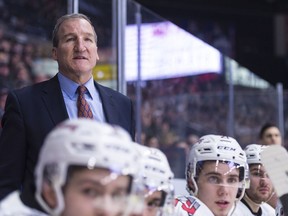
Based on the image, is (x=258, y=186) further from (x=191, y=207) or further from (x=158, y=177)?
(x=158, y=177)

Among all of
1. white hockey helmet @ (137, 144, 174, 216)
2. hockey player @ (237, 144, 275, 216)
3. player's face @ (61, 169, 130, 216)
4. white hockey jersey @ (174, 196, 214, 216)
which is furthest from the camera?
hockey player @ (237, 144, 275, 216)

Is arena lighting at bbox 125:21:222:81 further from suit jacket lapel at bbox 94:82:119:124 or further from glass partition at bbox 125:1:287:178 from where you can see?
suit jacket lapel at bbox 94:82:119:124

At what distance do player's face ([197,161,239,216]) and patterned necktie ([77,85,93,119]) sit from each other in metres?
0.59

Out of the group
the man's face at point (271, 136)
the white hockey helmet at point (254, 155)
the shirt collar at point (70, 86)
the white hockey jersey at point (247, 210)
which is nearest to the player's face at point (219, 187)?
the white hockey jersey at point (247, 210)

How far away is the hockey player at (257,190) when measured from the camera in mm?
3307

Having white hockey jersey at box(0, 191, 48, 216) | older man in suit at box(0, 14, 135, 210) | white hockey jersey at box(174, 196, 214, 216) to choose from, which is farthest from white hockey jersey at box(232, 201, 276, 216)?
white hockey jersey at box(0, 191, 48, 216)

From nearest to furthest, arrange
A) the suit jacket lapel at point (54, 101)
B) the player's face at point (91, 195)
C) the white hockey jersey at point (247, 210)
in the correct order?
the player's face at point (91, 195) < the suit jacket lapel at point (54, 101) < the white hockey jersey at point (247, 210)

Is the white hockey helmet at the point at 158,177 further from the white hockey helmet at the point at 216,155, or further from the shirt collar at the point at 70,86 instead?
the white hockey helmet at the point at 216,155

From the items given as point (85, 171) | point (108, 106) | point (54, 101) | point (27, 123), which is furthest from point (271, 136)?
point (85, 171)

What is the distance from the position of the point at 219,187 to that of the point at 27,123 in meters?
0.81

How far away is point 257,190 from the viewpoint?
336 centimetres

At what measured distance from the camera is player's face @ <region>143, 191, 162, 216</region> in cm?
194

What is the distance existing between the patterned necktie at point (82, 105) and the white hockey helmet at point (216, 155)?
569 millimetres

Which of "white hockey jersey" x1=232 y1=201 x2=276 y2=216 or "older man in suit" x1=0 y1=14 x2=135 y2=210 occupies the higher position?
"older man in suit" x1=0 y1=14 x2=135 y2=210
